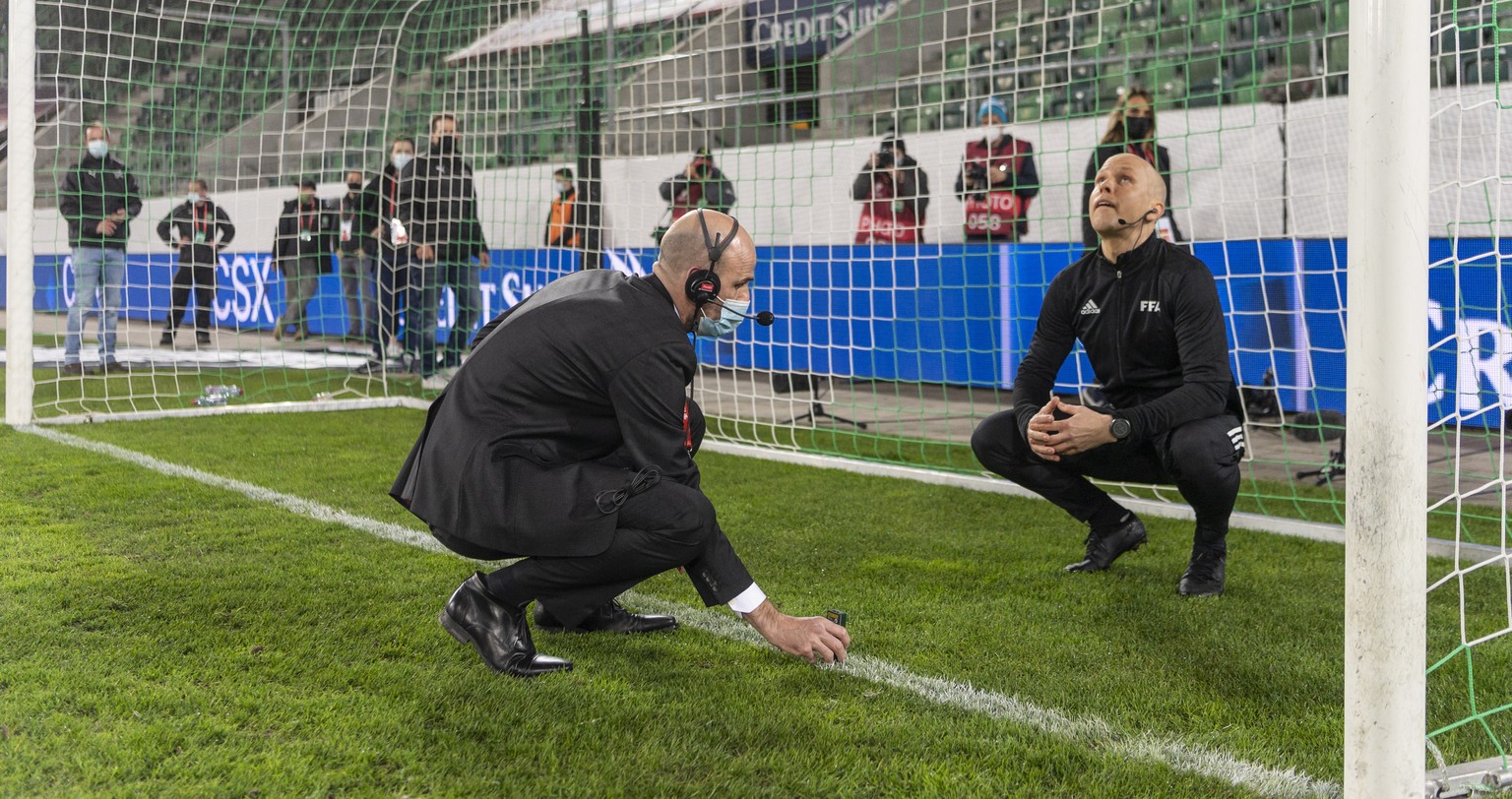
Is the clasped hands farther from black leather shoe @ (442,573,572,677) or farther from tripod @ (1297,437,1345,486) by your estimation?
tripod @ (1297,437,1345,486)

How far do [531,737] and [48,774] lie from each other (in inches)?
35.1

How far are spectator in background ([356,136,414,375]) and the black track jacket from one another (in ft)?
19.1

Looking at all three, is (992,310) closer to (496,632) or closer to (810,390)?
(810,390)

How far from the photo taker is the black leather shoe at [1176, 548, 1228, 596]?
3.90m

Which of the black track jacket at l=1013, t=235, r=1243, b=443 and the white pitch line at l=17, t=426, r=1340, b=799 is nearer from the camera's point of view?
the white pitch line at l=17, t=426, r=1340, b=799

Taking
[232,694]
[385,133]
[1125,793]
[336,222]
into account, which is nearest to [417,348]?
[385,133]

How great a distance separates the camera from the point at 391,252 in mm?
9688

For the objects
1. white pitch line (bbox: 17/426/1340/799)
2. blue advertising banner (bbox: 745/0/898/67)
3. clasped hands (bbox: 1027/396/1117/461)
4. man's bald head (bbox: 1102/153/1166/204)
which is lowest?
white pitch line (bbox: 17/426/1340/799)

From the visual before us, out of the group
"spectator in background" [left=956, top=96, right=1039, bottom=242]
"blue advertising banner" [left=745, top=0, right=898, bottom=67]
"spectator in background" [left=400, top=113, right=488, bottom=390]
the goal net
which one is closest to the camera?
the goal net

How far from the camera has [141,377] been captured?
30.0 feet

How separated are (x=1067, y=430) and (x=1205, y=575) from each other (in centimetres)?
64

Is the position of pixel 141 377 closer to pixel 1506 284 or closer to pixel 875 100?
pixel 875 100

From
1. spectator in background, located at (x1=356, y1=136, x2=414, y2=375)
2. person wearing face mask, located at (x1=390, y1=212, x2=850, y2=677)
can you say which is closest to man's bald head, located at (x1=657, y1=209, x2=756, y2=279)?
person wearing face mask, located at (x1=390, y1=212, x2=850, y2=677)

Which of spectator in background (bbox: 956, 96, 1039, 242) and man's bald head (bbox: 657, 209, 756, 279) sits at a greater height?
spectator in background (bbox: 956, 96, 1039, 242)
